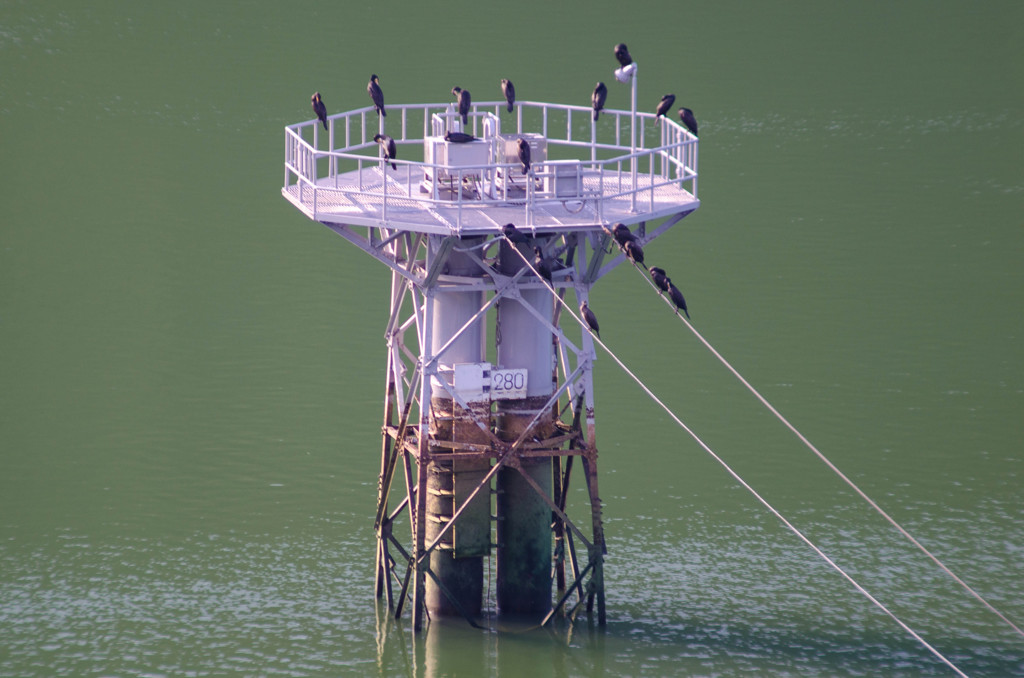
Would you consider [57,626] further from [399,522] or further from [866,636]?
[866,636]

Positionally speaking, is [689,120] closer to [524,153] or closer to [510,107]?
[524,153]

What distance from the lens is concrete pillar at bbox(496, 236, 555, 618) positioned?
29328 mm

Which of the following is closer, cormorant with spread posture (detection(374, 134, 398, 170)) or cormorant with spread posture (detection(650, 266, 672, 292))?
cormorant with spread posture (detection(650, 266, 672, 292))

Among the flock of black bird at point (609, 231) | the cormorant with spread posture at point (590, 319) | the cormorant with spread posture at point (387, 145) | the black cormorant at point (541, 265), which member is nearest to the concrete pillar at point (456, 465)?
the black cormorant at point (541, 265)

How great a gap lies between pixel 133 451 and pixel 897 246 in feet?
→ 94.1

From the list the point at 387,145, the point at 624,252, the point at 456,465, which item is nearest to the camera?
the point at 624,252

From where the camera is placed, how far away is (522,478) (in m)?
29.8

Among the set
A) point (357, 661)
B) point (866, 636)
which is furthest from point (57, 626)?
point (866, 636)

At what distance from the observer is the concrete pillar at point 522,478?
2933 centimetres

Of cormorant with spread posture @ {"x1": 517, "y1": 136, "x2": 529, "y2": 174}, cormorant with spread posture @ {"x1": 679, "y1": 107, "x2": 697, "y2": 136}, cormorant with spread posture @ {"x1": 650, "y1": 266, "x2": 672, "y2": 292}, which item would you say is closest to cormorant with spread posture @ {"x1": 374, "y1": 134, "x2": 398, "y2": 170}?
cormorant with spread posture @ {"x1": 517, "y1": 136, "x2": 529, "y2": 174}

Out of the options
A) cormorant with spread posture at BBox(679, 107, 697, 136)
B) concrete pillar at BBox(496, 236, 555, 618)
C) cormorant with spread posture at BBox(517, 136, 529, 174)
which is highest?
cormorant with spread posture at BBox(679, 107, 697, 136)

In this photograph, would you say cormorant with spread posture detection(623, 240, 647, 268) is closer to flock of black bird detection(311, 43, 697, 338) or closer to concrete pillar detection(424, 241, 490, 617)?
flock of black bird detection(311, 43, 697, 338)

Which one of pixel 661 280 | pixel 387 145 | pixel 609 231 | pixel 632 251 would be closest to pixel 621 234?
pixel 609 231

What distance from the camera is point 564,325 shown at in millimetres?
49750
